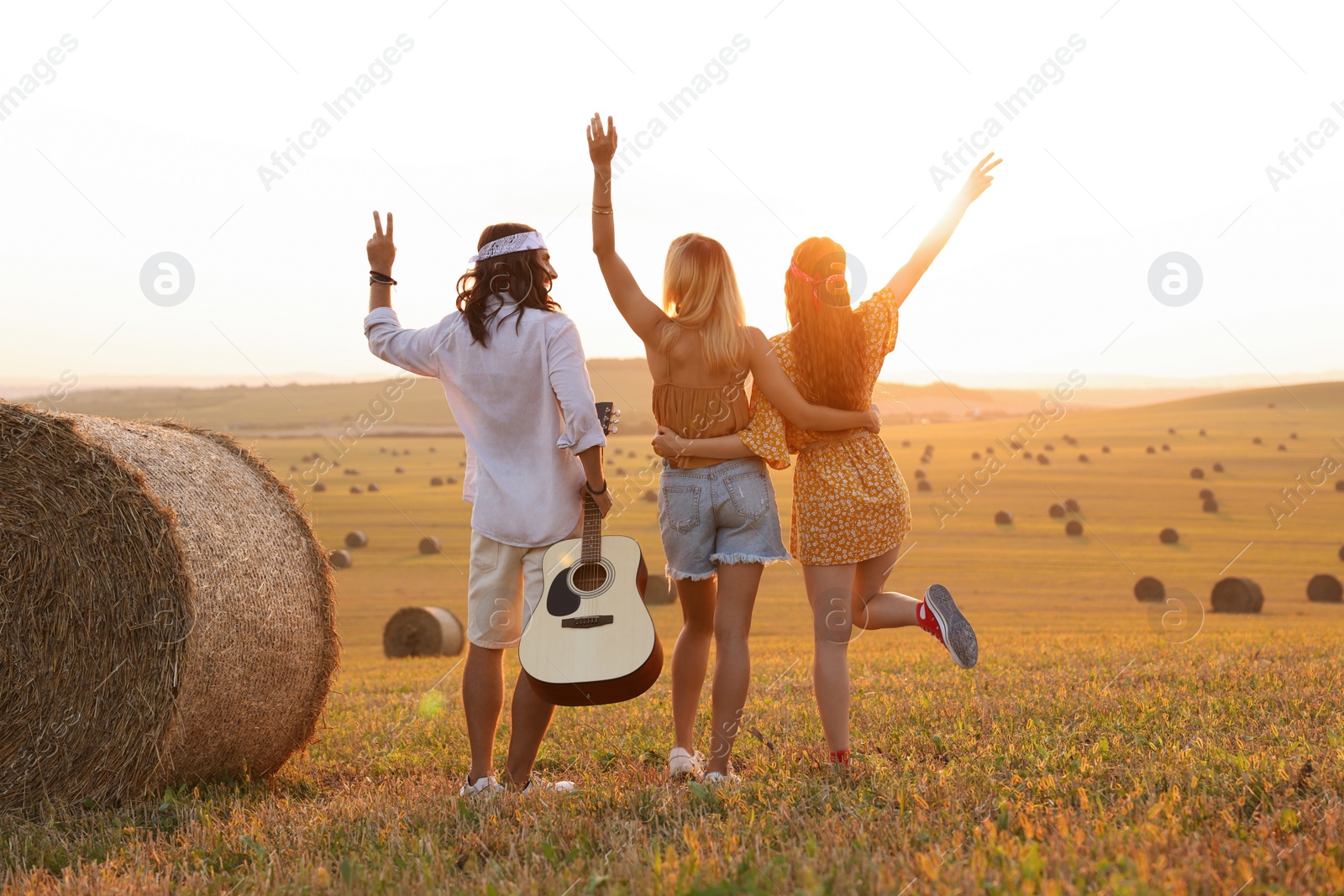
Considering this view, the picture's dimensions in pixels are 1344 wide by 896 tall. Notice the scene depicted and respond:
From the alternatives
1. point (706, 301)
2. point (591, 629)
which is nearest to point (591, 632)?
point (591, 629)

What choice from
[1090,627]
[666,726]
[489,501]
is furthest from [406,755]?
[1090,627]

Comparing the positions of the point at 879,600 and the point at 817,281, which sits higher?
the point at 817,281

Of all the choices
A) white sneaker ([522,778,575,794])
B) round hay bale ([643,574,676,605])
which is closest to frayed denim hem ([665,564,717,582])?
white sneaker ([522,778,575,794])

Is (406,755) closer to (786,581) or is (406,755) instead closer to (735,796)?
(735,796)

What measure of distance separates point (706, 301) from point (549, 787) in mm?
2323

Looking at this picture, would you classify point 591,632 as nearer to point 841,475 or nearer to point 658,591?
point 841,475

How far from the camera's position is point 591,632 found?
15.5 ft

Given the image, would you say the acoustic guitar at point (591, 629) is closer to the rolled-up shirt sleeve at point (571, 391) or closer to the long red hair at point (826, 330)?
the rolled-up shirt sleeve at point (571, 391)

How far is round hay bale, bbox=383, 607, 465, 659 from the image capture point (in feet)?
53.7

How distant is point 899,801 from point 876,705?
281cm

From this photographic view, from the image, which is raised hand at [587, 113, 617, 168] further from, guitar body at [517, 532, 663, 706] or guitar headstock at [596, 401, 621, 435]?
guitar body at [517, 532, 663, 706]

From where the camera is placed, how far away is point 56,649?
18.5ft

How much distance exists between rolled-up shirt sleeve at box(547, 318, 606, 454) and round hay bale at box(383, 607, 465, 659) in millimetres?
12250

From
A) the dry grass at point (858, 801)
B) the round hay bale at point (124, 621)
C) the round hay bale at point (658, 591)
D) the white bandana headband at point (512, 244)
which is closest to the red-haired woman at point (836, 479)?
the dry grass at point (858, 801)
